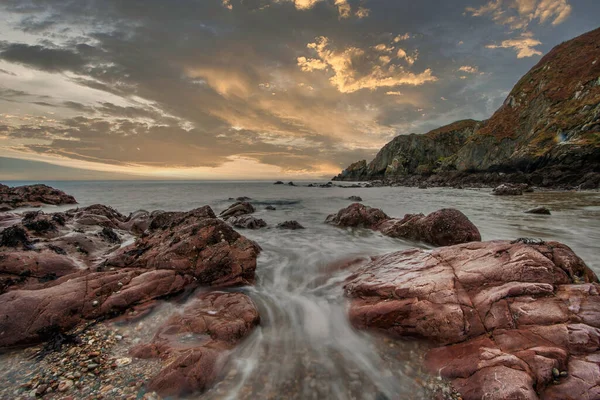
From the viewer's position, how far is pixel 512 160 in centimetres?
5112

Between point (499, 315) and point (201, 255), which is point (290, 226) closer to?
point (201, 255)

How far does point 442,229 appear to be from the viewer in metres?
9.70

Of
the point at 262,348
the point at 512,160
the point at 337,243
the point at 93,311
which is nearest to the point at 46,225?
the point at 93,311

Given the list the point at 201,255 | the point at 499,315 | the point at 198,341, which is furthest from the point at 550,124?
the point at 198,341

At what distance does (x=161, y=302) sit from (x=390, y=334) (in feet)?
15.7

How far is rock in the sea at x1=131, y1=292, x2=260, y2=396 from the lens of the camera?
3.49 metres

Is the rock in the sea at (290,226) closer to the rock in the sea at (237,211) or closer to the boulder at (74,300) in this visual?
the rock in the sea at (237,211)

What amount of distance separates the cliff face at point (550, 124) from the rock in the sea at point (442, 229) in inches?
1778

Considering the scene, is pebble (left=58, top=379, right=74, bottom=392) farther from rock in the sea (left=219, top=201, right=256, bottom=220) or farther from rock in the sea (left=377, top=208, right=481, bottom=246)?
rock in the sea (left=219, top=201, right=256, bottom=220)

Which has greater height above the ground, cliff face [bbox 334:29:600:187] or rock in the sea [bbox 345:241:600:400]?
cliff face [bbox 334:29:600:187]

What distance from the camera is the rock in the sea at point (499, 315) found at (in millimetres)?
3045

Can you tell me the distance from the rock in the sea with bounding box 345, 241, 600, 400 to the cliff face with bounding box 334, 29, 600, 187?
164 feet

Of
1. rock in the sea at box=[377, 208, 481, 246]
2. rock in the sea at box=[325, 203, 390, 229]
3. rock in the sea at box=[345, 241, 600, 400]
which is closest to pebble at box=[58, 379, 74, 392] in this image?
rock in the sea at box=[345, 241, 600, 400]

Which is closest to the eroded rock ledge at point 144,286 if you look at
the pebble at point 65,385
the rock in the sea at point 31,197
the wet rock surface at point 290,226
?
the pebble at point 65,385
